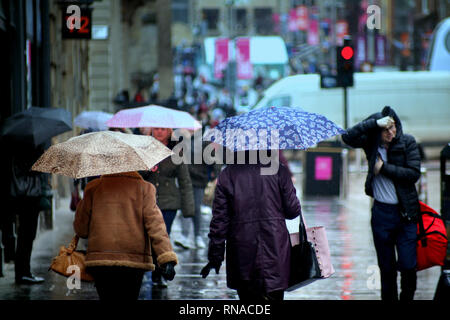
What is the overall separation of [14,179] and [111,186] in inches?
126

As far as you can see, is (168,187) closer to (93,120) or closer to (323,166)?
(93,120)

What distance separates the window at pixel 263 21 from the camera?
311 feet

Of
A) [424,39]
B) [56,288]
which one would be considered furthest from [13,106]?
[424,39]

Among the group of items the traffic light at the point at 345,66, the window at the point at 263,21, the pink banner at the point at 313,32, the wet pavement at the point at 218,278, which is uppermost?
the window at the point at 263,21

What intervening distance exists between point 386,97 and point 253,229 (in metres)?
23.4

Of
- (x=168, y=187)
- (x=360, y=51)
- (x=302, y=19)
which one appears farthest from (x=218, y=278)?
(x=302, y=19)

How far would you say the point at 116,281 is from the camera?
19.0 ft

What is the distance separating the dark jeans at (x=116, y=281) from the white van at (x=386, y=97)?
23187 mm

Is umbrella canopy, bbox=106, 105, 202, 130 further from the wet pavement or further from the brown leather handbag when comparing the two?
the brown leather handbag

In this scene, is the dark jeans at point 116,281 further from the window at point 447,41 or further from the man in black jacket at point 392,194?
the window at point 447,41

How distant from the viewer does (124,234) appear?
5.73m

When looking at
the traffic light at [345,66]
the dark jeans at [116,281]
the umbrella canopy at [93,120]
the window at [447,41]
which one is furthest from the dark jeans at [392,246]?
the window at [447,41]

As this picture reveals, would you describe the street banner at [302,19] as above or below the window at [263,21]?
below
